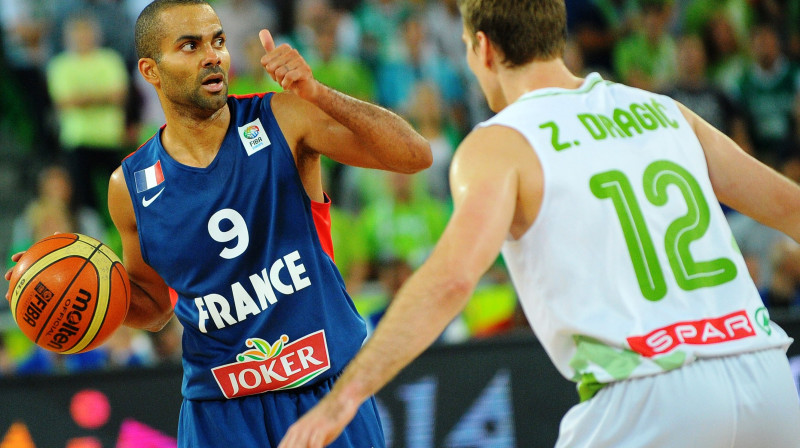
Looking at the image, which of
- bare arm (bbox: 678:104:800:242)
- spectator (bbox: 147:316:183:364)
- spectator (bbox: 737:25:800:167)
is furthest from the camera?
spectator (bbox: 737:25:800:167)

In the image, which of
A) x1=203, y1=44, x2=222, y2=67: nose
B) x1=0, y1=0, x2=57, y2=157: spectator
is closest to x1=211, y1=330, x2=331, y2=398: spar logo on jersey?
x1=203, y1=44, x2=222, y2=67: nose

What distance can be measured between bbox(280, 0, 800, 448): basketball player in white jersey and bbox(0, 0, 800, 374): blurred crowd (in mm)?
5276

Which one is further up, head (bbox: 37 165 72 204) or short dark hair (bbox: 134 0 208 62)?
short dark hair (bbox: 134 0 208 62)

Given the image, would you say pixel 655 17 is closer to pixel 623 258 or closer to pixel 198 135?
pixel 198 135

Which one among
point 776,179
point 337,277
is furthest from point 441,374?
point 776,179

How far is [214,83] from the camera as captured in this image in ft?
13.1

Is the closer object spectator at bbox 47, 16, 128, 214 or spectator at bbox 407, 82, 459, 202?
spectator at bbox 407, 82, 459, 202

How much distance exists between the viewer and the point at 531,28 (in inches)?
117

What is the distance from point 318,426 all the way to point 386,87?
751 cm

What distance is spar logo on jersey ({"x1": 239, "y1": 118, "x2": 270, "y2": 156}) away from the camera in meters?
3.98

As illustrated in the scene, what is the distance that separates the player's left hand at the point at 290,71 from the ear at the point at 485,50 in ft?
2.58

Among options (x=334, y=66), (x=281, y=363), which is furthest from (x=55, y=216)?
(x=281, y=363)

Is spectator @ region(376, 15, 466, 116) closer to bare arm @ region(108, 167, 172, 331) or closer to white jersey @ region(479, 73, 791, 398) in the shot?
bare arm @ region(108, 167, 172, 331)

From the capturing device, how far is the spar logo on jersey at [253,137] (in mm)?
→ 3980
